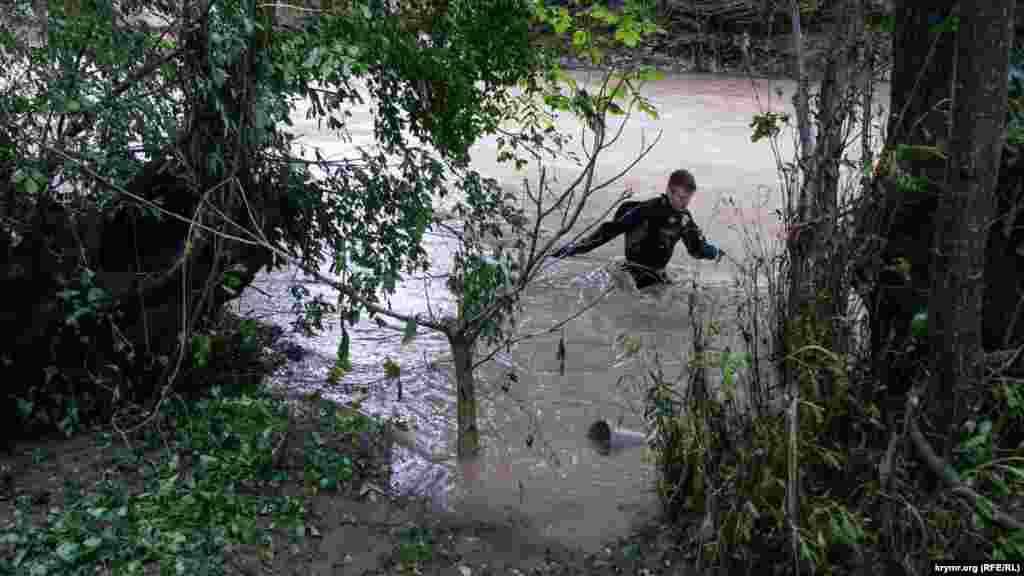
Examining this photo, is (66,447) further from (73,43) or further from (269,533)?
(73,43)

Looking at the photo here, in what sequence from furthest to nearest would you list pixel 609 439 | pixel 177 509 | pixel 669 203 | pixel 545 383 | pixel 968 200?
pixel 669 203 < pixel 545 383 < pixel 609 439 < pixel 177 509 < pixel 968 200

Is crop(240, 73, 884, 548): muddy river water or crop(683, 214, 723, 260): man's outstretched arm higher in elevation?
crop(683, 214, 723, 260): man's outstretched arm

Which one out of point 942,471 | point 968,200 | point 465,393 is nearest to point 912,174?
point 968,200

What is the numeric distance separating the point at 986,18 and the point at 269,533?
3.50 m

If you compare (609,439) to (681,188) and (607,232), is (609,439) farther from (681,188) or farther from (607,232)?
(681,188)

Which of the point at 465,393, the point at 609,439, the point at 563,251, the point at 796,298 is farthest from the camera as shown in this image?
the point at 609,439

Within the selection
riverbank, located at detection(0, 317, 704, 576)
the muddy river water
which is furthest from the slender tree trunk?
riverbank, located at detection(0, 317, 704, 576)

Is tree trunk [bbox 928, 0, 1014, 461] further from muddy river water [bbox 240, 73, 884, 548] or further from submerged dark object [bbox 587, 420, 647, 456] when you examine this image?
submerged dark object [bbox 587, 420, 647, 456]

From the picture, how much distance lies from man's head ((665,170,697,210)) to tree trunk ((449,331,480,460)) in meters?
3.15

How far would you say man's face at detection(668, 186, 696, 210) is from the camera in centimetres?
777

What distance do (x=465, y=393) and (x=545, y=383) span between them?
5.49 ft

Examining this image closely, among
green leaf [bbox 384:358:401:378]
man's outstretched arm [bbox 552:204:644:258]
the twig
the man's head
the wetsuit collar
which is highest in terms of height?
the man's head

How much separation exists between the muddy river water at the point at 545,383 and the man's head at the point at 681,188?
0.40 m

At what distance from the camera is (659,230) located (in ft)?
26.1
